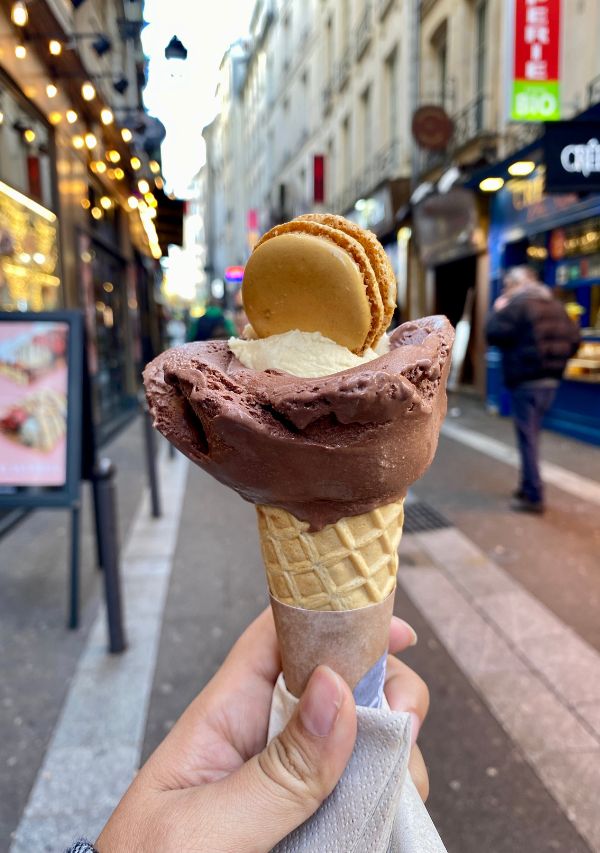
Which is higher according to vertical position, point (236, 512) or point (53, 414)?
point (53, 414)

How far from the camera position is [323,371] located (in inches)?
46.1

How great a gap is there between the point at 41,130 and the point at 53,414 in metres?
5.18

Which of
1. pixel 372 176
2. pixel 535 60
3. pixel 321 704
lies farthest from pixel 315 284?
pixel 372 176

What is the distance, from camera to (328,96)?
2284 centimetres

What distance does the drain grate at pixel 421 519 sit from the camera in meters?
5.14

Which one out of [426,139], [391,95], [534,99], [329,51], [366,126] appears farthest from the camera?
[329,51]

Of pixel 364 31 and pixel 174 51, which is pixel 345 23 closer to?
pixel 364 31

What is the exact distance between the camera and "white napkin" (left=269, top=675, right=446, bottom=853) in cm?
110

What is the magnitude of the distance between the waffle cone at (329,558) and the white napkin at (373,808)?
248mm

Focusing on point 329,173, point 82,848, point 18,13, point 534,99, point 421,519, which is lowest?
point 421,519

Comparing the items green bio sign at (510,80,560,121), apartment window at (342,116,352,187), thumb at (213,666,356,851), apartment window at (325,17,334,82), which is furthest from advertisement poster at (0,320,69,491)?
apartment window at (325,17,334,82)

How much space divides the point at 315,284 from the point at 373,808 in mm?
1040

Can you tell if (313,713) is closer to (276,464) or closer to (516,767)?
(276,464)

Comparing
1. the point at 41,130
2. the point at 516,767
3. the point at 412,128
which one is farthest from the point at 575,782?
the point at 412,128
